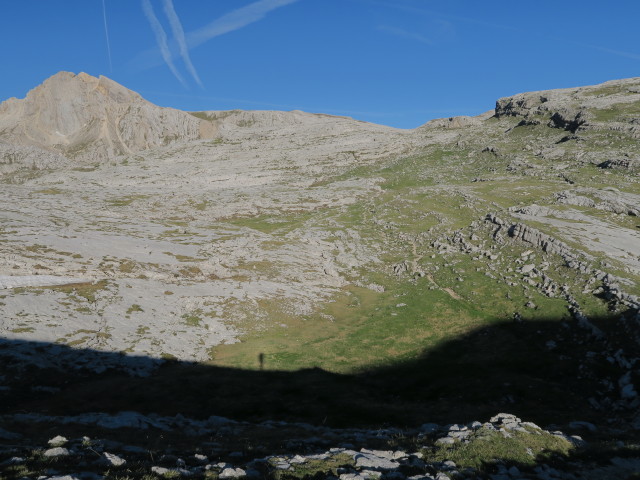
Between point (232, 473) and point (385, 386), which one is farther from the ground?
point (232, 473)

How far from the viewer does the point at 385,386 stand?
4212cm

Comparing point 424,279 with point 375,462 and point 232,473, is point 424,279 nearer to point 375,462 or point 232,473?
point 375,462

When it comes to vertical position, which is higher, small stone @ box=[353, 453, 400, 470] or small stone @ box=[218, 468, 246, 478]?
small stone @ box=[218, 468, 246, 478]

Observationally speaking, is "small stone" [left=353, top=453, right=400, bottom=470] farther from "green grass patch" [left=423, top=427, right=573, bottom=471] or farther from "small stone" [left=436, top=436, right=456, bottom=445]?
"small stone" [left=436, top=436, right=456, bottom=445]

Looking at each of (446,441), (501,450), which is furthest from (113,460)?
(501,450)

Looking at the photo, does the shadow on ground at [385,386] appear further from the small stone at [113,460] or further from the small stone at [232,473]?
the small stone at [113,460]

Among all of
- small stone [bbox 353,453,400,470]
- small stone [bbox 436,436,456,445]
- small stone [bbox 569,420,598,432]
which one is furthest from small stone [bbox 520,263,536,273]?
small stone [bbox 353,453,400,470]

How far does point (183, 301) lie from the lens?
57719 mm

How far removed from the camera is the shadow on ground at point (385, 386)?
34.4m

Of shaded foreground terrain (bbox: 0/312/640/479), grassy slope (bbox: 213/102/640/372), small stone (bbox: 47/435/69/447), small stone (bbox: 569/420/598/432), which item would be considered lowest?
small stone (bbox: 569/420/598/432)

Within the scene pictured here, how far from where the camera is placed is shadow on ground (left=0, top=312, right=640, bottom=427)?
1355 inches

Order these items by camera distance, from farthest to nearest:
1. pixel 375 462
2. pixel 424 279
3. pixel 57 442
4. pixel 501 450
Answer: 1. pixel 424 279
2. pixel 501 450
3. pixel 57 442
4. pixel 375 462

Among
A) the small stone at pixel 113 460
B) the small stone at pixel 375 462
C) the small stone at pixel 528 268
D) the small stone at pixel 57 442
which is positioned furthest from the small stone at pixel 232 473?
the small stone at pixel 528 268

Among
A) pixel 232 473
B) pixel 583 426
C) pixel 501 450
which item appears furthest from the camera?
pixel 583 426
